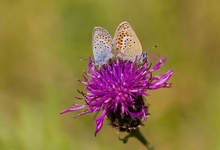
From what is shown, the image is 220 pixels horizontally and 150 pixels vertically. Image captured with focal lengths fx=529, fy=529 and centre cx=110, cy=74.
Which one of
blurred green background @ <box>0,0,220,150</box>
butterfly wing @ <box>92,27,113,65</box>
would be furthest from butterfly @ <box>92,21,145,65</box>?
blurred green background @ <box>0,0,220,150</box>

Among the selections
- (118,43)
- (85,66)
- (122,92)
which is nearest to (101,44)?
(118,43)

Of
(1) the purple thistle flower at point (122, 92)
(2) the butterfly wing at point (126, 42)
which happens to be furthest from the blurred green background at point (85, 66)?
(2) the butterfly wing at point (126, 42)

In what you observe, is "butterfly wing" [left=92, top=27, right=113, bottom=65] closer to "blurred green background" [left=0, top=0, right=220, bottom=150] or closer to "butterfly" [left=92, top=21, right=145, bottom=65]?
"butterfly" [left=92, top=21, right=145, bottom=65]

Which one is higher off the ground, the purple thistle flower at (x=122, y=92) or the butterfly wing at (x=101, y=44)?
the butterfly wing at (x=101, y=44)

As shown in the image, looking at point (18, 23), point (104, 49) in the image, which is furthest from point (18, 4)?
point (104, 49)

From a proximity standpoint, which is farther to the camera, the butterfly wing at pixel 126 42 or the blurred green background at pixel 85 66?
the blurred green background at pixel 85 66

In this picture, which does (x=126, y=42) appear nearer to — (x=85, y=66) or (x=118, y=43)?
(x=118, y=43)

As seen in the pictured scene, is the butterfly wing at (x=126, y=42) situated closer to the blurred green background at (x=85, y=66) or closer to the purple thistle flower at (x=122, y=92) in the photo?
the purple thistle flower at (x=122, y=92)

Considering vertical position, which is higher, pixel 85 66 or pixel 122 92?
pixel 85 66
